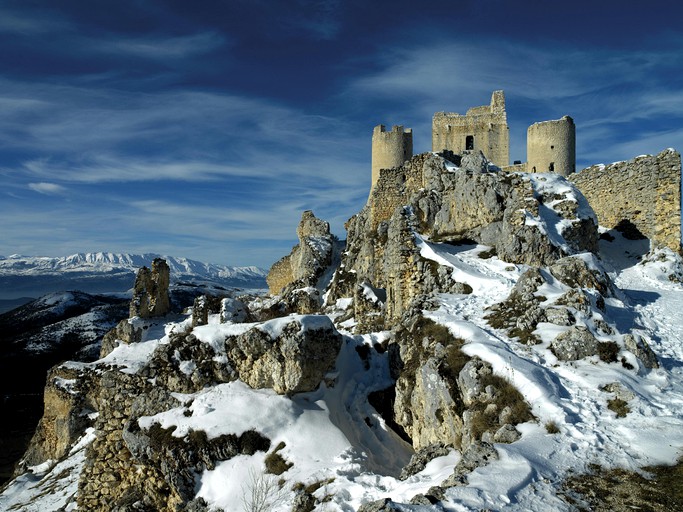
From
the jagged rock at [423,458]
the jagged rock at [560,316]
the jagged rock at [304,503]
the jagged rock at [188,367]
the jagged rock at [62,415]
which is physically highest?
the jagged rock at [560,316]

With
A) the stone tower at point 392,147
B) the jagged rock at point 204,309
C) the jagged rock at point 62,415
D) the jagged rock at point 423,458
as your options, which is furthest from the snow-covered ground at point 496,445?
the stone tower at point 392,147

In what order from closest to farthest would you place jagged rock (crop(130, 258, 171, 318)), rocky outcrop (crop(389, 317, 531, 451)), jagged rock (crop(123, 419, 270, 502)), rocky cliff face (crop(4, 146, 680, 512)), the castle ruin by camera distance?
rocky outcrop (crop(389, 317, 531, 451)) → rocky cliff face (crop(4, 146, 680, 512)) → jagged rock (crop(123, 419, 270, 502)) → the castle ruin → jagged rock (crop(130, 258, 171, 318))

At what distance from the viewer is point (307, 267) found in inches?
1606

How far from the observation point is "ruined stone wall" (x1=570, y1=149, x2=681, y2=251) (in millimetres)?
27906

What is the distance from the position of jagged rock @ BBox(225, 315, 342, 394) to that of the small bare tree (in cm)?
336

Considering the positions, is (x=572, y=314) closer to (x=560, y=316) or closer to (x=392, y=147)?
(x=560, y=316)

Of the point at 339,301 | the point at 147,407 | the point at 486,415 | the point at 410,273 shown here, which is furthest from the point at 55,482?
the point at 486,415

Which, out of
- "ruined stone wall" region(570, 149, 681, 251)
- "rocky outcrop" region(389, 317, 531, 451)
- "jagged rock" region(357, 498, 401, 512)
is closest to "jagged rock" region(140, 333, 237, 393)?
"rocky outcrop" region(389, 317, 531, 451)

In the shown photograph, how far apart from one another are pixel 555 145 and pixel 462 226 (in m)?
17.5

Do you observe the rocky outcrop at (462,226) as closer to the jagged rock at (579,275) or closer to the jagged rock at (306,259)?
the jagged rock at (579,275)

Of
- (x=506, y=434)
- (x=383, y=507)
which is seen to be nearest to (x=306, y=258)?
(x=506, y=434)

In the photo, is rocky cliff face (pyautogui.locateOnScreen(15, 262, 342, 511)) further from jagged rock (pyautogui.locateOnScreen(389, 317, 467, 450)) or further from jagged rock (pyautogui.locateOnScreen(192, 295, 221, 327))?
jagged rock (pyautogui.locateOnScreen(192, 295, 221, 327))

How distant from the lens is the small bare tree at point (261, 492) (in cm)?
1214

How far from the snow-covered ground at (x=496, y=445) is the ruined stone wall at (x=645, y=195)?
5.01 m
